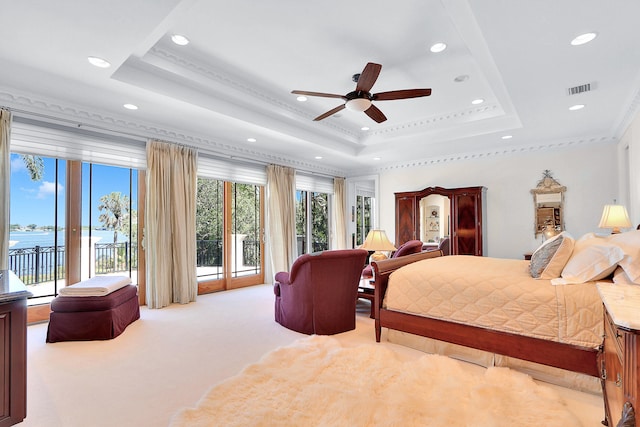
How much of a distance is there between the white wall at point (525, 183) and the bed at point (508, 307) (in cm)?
302

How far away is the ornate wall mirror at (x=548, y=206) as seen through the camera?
5.30 metres

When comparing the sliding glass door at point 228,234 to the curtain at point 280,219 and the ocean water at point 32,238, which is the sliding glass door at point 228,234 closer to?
the curtain at point 280,219

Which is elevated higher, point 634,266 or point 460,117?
point 460,117

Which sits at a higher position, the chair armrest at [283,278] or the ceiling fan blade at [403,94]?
the ceiling fan blade at [403,94]

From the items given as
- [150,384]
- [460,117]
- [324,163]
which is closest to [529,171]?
[460,117]

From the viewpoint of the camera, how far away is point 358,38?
9.50 ft

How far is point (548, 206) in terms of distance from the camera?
213 inches

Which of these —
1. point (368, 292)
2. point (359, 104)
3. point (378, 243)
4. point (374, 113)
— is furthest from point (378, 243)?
point (359, 104)

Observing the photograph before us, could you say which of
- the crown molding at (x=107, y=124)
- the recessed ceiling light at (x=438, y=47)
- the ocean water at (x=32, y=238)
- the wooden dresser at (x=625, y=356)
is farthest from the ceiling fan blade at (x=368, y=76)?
the ocean water at (x=32, y=238)

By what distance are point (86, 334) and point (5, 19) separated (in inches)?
105

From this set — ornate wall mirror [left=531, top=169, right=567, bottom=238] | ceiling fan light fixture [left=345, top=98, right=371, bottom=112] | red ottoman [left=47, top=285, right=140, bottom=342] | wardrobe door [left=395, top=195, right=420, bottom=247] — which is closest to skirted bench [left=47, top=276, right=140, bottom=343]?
red ottoman [left=47, top=285, right=140, bottom=342]

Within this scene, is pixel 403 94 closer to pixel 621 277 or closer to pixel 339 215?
pixel 621 277

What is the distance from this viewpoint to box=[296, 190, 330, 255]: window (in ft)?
23.7

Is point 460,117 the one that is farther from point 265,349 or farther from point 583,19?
point 265,349
